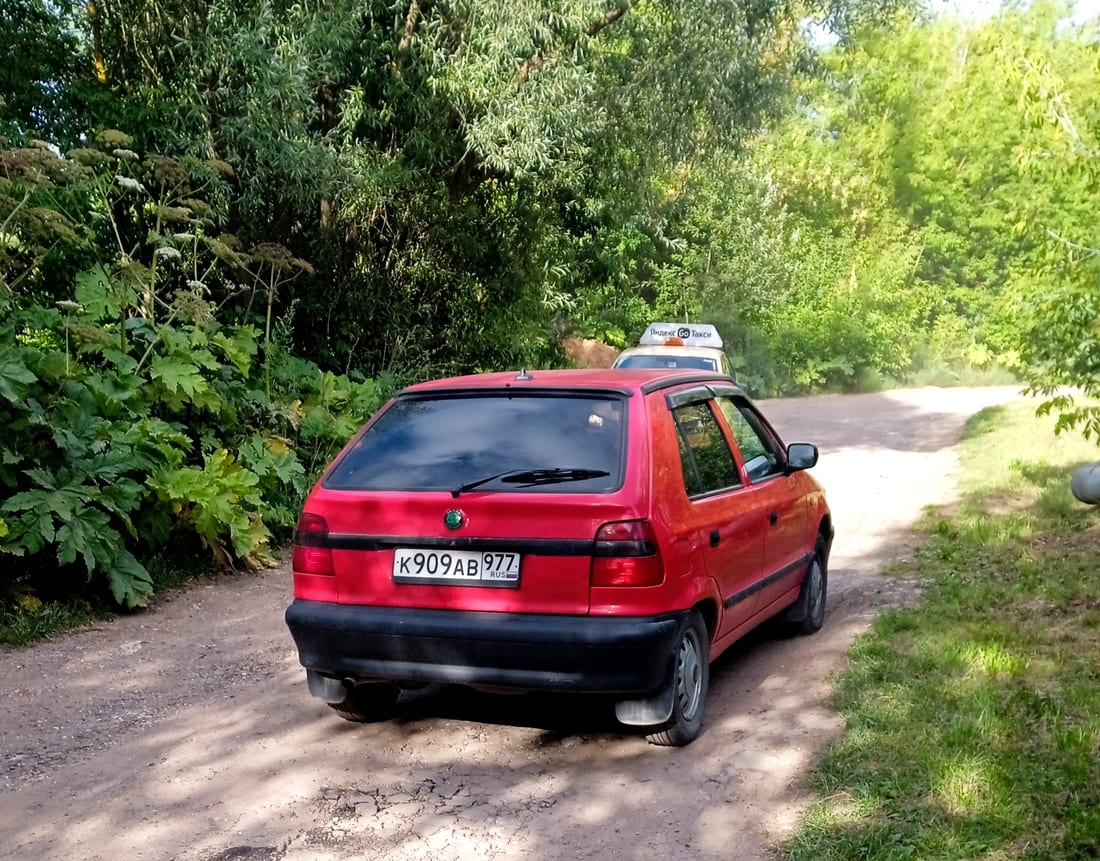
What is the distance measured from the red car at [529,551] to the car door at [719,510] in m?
0.01

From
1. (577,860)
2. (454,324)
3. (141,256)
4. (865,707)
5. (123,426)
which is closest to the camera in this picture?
(577,860)

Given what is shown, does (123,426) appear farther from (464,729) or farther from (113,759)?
(464,729)

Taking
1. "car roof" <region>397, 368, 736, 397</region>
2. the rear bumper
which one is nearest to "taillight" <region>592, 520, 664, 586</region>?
the rear bumper

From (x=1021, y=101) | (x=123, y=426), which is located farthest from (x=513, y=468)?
(x=1021, y=101)

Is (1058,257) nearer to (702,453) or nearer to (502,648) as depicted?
(702,453)

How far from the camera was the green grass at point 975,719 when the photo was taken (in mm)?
3904

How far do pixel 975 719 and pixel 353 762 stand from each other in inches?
106

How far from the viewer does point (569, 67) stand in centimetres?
1265

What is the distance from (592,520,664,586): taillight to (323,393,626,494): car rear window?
20cm

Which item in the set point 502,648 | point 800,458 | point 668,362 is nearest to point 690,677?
point 502,648

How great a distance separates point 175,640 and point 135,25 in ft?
23.2

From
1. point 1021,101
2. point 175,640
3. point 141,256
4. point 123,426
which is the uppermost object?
point 1021,101

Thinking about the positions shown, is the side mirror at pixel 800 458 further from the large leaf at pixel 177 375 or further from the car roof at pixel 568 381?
the large leaf at pixel 177 375

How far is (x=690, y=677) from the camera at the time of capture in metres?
5.01
